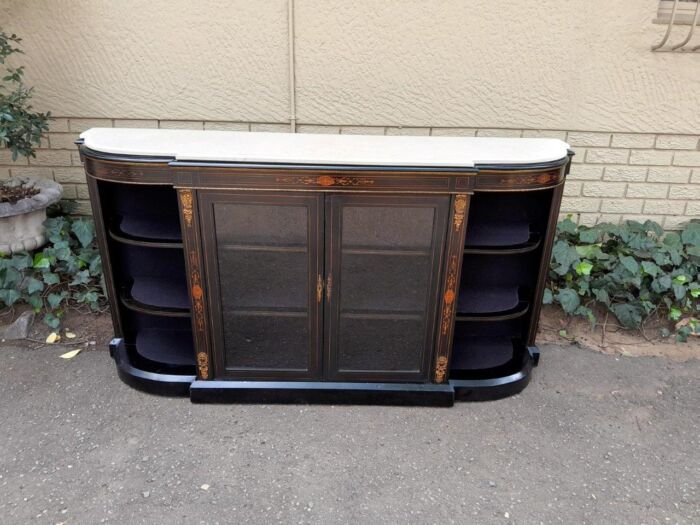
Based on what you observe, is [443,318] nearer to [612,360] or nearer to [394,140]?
[394,140]

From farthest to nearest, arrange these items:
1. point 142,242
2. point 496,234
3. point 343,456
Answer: point 496,234 < point 142,242 < point 343,456

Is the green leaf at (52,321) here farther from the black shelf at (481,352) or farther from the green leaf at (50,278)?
the black shelf at (481,352)

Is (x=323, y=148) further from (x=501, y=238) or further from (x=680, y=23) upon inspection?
(x=680, y=23)

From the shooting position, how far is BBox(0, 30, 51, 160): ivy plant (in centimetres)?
259

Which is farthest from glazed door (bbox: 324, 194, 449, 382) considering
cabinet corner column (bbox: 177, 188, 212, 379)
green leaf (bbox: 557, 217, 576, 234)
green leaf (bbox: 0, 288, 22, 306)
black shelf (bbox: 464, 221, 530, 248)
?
green leaf (bbox: 0, 288, 22, 306)

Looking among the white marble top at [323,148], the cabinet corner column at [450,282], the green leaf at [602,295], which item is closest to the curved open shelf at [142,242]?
the white marble top at [323,148]

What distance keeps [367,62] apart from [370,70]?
0.04 m

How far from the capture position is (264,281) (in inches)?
89.5

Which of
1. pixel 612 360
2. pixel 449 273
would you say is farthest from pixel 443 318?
pixel 612 360

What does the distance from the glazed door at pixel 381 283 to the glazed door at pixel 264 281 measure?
76 millimetres

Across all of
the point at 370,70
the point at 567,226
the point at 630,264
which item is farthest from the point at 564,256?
the point at 370,70

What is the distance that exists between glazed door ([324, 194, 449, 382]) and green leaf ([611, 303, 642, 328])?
1295mm

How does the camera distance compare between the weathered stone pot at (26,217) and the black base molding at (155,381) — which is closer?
the black base molding at (155,381)

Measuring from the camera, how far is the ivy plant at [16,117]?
2.59m
